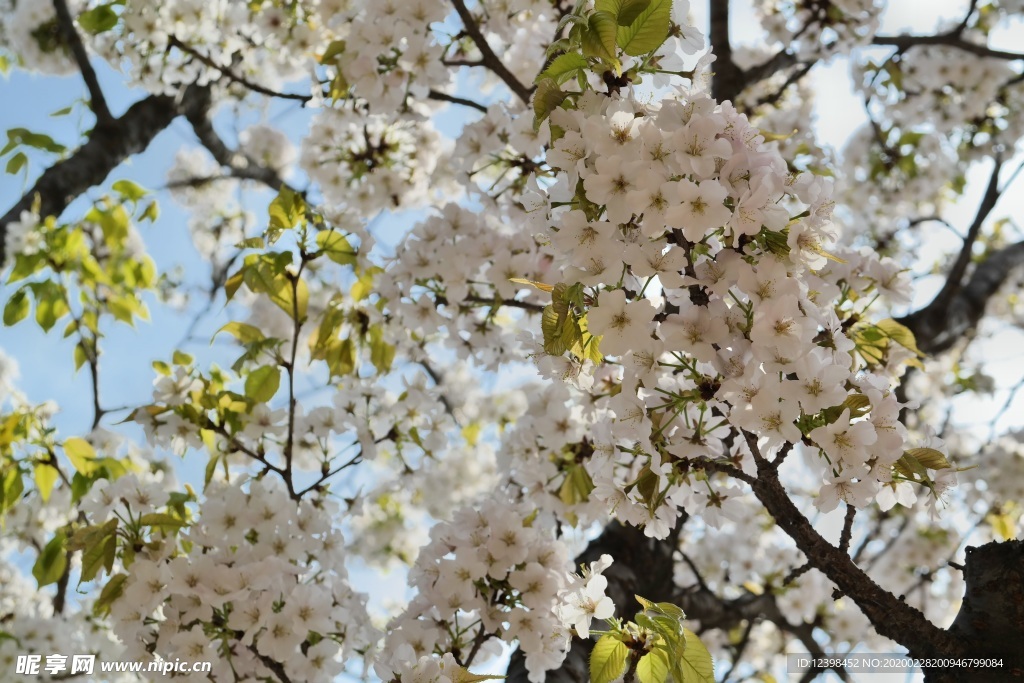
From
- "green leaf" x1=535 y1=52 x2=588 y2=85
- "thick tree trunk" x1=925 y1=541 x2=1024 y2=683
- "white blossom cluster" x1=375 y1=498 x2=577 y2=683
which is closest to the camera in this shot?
"green leaf" x1=535 y1=52 x2=588 y2=85

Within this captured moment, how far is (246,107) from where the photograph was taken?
Answer: 427cm

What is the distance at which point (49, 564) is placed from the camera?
6.56ft

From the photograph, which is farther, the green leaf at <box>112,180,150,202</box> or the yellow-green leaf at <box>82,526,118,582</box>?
the green leaf at <box>112,180,150,202</box>

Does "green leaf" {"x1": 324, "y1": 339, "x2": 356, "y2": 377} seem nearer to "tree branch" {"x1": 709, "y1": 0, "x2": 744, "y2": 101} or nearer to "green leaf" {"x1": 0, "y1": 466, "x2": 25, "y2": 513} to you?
"green leaf" {"x1": 0, "y1": 466, "x2": 25, "y2": 513}

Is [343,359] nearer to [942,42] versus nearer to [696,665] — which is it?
[696,665]

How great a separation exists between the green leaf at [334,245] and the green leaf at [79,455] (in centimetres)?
92

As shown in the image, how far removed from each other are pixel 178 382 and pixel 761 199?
1.59 m

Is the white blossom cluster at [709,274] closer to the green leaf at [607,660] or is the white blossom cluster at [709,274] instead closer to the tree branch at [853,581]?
the tree branch at [853,581]

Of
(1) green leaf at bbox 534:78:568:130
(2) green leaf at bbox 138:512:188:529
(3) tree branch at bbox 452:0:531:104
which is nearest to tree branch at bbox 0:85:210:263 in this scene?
(2) green leaf at bbox 138:512:188:529

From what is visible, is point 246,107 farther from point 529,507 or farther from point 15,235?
point 529,507

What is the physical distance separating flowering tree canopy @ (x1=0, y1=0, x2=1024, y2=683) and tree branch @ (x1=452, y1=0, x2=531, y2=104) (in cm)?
1

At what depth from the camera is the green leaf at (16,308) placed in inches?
93.5

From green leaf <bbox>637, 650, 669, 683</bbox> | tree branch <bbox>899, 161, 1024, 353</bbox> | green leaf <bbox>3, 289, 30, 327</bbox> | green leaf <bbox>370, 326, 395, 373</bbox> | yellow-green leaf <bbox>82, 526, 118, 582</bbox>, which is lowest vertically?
green leaf <bbox>637, 650, 669, 683</bbox>

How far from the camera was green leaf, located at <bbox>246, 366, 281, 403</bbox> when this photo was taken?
1.99 metres
